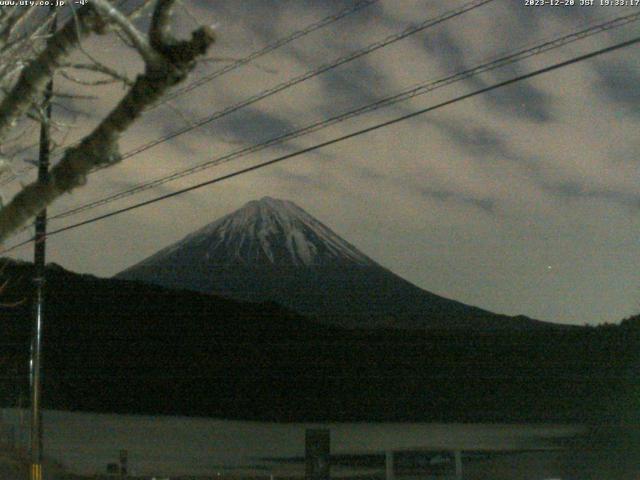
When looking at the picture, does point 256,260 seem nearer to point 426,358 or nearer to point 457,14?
point 426,358

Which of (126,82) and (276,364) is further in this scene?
(276,364)

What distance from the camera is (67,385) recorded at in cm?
4841

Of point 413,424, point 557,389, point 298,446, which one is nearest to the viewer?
point 298,446

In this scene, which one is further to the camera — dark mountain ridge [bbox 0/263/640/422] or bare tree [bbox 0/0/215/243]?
dark mountain ridge [bbox 0/263/640/422]

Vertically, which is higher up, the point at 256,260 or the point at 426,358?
the point at 256,260

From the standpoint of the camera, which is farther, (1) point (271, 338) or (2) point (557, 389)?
(1) point (271, 338)

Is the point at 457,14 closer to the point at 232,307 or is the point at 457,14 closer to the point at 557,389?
the point at 557,389

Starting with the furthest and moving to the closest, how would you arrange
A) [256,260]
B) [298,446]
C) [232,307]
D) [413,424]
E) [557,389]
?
[256,260]
[232,307]
[413,424]
[557,389]
[298,446]

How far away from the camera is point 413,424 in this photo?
172ft

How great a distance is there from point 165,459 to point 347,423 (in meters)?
18.3

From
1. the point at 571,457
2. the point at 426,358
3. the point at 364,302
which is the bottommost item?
the point at 571,457

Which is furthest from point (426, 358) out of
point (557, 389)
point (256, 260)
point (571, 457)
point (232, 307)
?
point (256, 260)

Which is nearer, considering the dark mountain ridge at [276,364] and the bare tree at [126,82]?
the bare tree at [126,82]

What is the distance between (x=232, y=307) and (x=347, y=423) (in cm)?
1077
